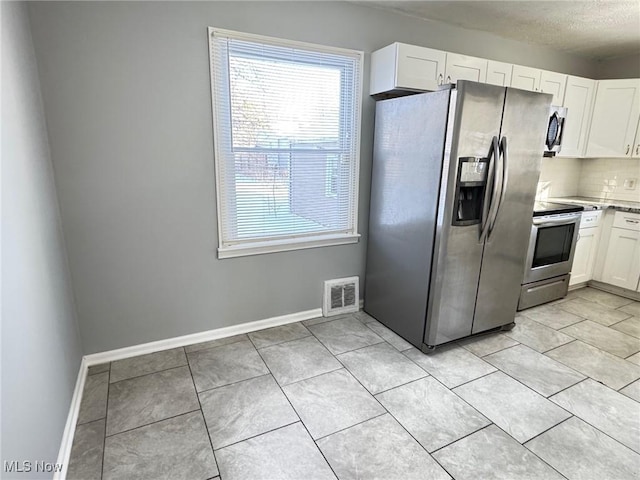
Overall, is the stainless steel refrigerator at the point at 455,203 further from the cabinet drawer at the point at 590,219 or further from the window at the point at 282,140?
the cabinet drawer at the point at 590,219

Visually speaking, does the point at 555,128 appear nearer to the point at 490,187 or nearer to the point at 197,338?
the point at 490,187

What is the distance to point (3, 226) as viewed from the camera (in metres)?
1.22

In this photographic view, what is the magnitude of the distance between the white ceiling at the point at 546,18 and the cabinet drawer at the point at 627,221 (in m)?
1.68

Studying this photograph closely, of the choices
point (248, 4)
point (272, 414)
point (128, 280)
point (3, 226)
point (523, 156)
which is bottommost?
point (272, 414)

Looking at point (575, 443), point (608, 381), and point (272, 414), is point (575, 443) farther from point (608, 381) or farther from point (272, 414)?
point (272, 414)

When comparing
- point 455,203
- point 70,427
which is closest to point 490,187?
point 455,203

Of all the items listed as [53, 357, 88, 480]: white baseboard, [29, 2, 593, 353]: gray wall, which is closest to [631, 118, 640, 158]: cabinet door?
[29, 2, 593, 353]: gray wall

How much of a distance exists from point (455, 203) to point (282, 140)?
4.30 ft

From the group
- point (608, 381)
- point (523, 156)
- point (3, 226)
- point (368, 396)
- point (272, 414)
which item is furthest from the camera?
point (523, 156)

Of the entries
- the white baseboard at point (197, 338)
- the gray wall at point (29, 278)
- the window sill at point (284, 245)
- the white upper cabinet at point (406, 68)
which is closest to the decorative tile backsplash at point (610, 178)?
the white upper cabinet at point (406, 68)

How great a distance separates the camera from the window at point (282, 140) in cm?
237

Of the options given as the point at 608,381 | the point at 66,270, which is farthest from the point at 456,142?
the point at 66,270

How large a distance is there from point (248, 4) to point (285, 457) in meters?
2.70

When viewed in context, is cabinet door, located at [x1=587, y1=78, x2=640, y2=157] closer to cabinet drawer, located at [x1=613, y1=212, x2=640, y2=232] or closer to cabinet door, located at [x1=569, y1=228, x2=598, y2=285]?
cabinet drawer, located at [x1=613, y1=212, x2=640, y2=232]
